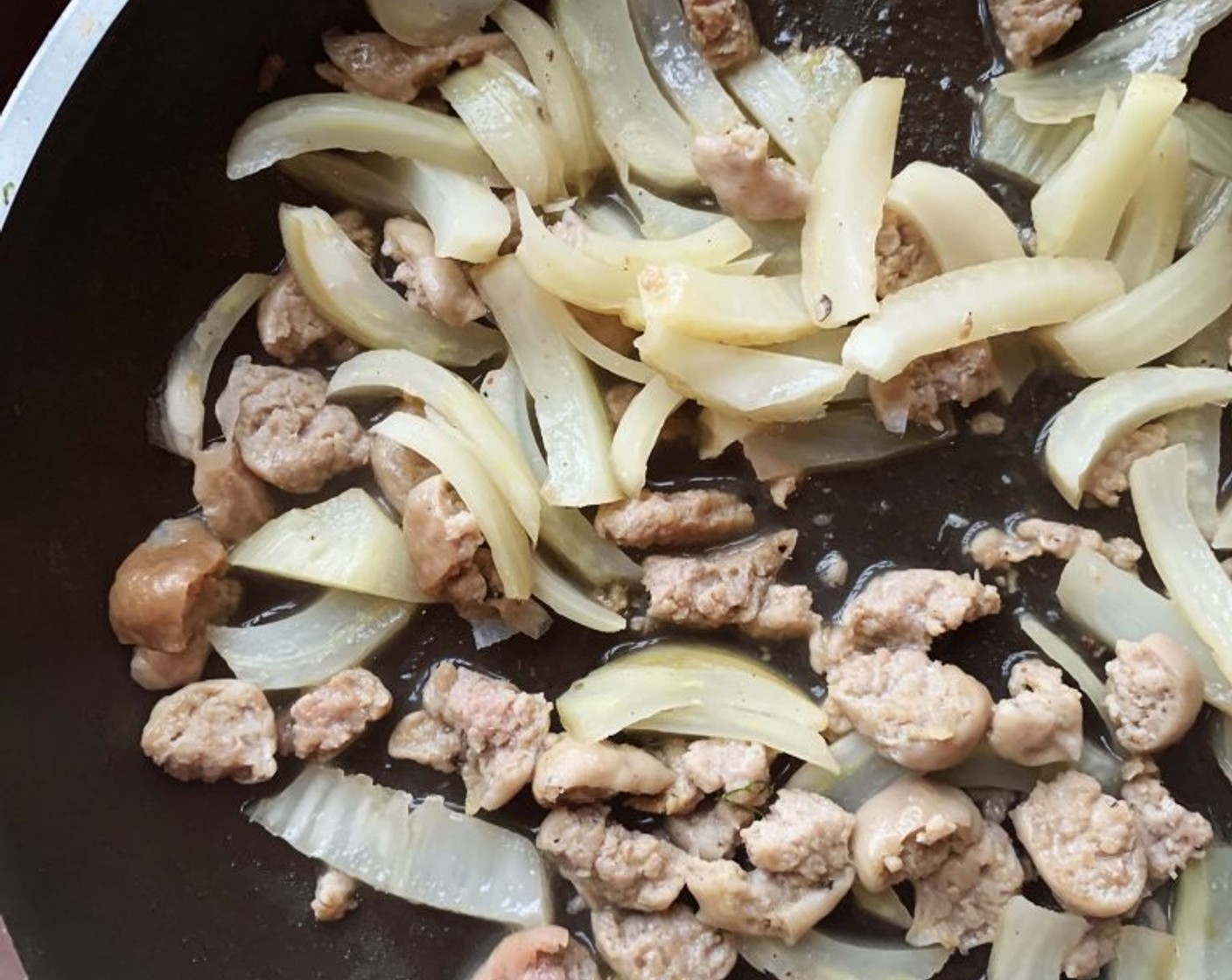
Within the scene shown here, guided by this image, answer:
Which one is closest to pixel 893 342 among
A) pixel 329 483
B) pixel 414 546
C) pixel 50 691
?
pixel 414 546

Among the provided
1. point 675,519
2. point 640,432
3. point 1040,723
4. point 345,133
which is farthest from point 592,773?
point 345,133

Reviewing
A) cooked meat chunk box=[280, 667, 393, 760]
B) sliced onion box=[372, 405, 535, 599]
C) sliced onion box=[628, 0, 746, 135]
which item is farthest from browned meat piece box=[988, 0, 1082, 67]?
cooked meat chunk box=[280, 667, 393, 760]

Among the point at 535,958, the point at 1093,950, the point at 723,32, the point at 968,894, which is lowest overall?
the point at 1093,950

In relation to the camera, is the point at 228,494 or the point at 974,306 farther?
the point at 228,494

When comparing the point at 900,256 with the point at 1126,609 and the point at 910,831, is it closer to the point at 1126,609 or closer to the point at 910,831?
the point at 1126,609

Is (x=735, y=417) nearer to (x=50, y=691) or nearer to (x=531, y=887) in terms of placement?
(x=531, y=887)

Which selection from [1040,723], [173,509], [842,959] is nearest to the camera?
[1040,723]

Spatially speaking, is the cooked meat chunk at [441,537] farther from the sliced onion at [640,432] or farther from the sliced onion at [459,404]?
the sliced onion at [640,432]

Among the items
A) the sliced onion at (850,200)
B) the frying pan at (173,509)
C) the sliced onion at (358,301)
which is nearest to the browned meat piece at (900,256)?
the sliced onion at (850,200)
